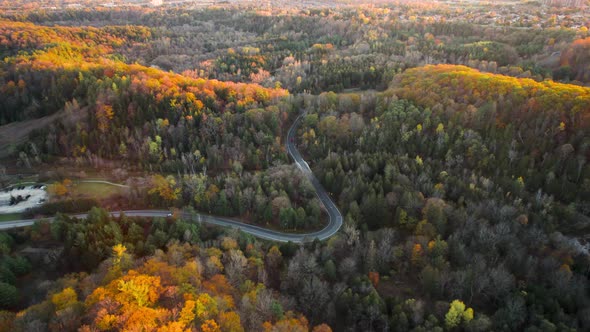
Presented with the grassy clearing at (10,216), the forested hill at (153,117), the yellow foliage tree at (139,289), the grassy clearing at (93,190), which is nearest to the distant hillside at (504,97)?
the forested hill at (153,117)

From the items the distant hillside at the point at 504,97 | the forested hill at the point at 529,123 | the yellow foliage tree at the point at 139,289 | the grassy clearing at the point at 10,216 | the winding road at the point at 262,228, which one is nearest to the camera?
the yellow foliage tree at the point at 139,289

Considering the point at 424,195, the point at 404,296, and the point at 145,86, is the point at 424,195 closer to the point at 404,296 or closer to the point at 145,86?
the point at 404,296

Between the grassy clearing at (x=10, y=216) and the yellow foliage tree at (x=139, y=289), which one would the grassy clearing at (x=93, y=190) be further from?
the yellow foliage tree at (x=139, y=289)

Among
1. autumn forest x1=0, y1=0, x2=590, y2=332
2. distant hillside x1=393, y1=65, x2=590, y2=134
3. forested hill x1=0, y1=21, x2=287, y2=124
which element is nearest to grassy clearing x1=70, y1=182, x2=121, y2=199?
autumn forest x1=0, y1=0, x2=590, y2=332

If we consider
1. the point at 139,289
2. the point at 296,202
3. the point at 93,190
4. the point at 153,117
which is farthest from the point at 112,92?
the point at 139,289

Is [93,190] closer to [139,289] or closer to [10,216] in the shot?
[10,216]

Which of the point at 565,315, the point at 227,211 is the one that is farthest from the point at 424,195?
the point at 227,211

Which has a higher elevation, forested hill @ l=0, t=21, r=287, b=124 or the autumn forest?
forested hill @ l=0, t=21, r=287, b=124

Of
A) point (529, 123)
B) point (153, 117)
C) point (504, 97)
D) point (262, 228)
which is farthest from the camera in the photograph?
point (153, 117)

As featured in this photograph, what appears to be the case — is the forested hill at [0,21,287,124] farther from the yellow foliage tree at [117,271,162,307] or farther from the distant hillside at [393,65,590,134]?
the yellow foliage tree at [117,271,162,307]

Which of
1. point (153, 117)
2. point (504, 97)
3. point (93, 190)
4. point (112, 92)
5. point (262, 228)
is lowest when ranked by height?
point (262, 228)

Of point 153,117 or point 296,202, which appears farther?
point 153,117
